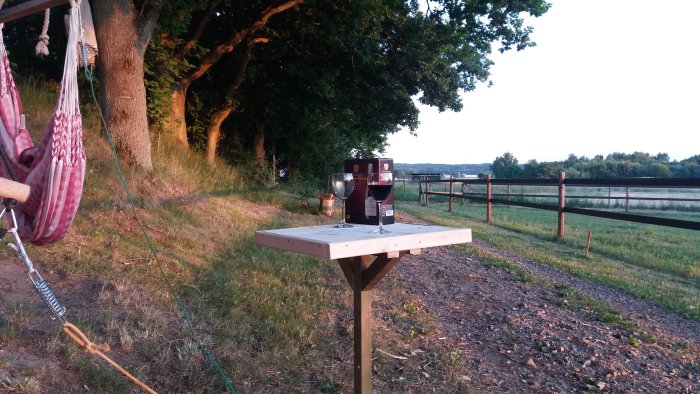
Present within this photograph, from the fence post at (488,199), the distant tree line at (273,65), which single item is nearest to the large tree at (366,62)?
the distant tree line at (273,65)

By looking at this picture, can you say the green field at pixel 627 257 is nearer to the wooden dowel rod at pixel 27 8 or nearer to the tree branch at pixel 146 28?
the wooden dowel rod at pixel 27 8

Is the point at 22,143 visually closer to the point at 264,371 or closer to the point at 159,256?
the point at 264,371

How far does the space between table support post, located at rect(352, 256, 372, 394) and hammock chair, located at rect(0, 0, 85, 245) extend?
1.41 m

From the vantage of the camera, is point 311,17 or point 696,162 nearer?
point 311,17

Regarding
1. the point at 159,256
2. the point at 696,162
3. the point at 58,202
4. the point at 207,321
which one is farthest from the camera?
the point at 696,162

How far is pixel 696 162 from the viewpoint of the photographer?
85.8 ft

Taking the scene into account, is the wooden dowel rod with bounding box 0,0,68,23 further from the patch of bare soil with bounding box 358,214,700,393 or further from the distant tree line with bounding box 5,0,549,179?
the distant tree line with bounding box 5,0,549,179

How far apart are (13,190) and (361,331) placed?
1.75m

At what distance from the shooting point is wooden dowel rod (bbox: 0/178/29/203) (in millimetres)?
1861

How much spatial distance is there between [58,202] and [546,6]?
9575 millimetres

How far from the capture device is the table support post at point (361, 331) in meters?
2.93

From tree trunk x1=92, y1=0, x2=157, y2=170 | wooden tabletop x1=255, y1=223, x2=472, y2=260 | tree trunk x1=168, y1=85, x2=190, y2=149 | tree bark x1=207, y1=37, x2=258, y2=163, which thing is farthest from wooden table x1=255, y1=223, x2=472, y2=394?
tree bark x1=207, y1=37, x2=258, y2=163

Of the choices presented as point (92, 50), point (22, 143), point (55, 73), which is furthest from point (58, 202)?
point (55, 73)

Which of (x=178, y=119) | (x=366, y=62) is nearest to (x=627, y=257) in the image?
(x=366, y=62)
